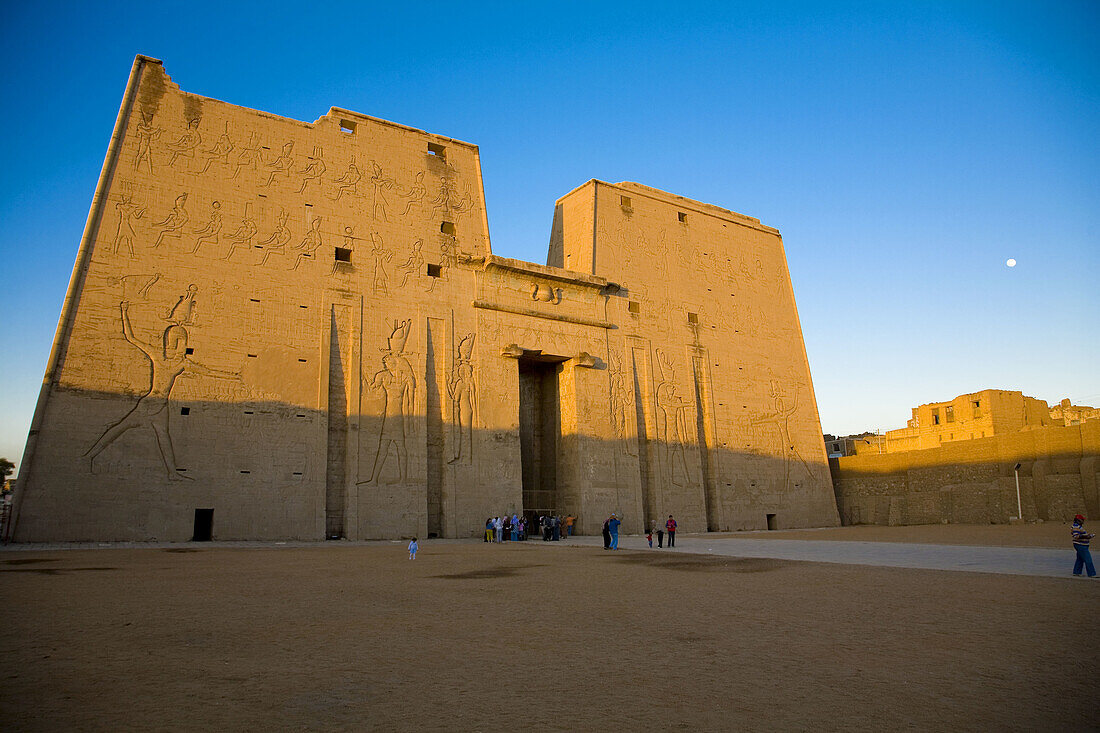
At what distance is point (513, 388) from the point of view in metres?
20.5

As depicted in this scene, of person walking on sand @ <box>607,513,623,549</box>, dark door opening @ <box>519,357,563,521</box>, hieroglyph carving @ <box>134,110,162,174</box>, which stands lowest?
person walking on sand @ <box>607,513,623,549</box>

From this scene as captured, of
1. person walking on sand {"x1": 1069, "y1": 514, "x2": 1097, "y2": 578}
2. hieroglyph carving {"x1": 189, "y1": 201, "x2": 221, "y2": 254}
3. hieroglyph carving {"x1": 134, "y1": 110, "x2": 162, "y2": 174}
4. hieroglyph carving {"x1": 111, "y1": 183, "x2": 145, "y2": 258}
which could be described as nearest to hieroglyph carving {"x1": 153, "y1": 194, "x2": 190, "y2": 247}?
hieroglyph carving {"x1": 189, "y1": 201, "x2": 221, "y2": 254}

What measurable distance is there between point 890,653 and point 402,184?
740 inches

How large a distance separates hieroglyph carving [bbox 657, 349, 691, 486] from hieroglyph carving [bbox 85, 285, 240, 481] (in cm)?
1368

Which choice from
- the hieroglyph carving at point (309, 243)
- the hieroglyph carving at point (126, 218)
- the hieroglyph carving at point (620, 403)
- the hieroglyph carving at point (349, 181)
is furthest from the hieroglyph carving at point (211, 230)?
the hieroglyph carving at point (620, 403)

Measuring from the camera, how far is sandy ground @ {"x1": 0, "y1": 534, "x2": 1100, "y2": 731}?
10.5ft

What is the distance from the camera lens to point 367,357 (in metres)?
18.4

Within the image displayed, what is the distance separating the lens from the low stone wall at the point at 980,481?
19922 millimetres

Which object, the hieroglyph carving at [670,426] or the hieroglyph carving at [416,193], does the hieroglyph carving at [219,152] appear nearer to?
the hieroglyph carving at [416,193]

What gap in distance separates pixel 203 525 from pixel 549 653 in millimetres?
13936

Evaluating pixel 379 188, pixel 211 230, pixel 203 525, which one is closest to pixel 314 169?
pixel 379 188

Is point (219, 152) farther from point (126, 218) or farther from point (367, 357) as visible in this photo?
point (367, 357)

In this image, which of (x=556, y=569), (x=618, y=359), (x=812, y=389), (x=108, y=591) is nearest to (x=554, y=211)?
(x=618, y=359)

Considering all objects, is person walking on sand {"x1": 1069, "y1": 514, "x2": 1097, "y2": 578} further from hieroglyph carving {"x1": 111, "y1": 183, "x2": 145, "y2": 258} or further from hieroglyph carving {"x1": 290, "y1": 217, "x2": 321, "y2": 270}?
hieroglyph carving {"x1": 111, "y1": 183, "x2": 145, "y2": 258}
